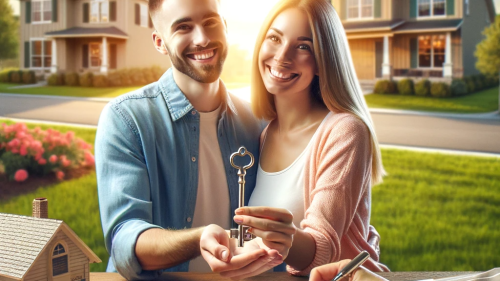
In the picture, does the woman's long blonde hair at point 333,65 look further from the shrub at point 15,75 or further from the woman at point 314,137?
the shrub at point 15,75

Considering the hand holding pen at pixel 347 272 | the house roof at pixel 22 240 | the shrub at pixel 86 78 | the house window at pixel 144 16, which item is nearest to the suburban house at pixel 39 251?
the house roof at pixel 22 240

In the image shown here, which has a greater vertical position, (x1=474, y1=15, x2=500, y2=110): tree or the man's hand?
(x1=474, y1=15, x2=500, y2=110): tree

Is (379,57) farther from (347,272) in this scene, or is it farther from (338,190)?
(347,272)

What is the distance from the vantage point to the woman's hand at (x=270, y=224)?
3.75ft

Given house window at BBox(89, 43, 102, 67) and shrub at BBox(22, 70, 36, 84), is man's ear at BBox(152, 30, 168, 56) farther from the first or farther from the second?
shrub at BBox(22, 70, 36, 84)

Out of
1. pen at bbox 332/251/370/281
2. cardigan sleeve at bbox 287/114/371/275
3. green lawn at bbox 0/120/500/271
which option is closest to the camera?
pen at bbox 332/251/370/281

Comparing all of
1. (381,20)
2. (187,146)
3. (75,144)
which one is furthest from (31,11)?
(187,146)

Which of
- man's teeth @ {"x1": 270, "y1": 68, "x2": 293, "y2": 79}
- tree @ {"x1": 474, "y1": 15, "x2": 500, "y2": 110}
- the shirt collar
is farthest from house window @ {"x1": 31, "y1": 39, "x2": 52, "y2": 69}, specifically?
tree @ {"x1": 474, "y1": 15, "x2": 500, "y2": 110}

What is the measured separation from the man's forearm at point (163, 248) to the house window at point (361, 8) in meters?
3.00

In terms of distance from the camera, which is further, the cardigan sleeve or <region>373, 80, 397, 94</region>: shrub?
<region>373, 80, 397, 94</region>: shrub

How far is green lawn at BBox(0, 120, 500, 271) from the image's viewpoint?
12.1ft

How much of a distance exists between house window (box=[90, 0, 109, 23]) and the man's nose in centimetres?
239

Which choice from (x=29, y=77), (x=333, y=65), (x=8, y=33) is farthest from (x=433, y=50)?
(x=8, y=33)

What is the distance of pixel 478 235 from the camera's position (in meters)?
3.73
